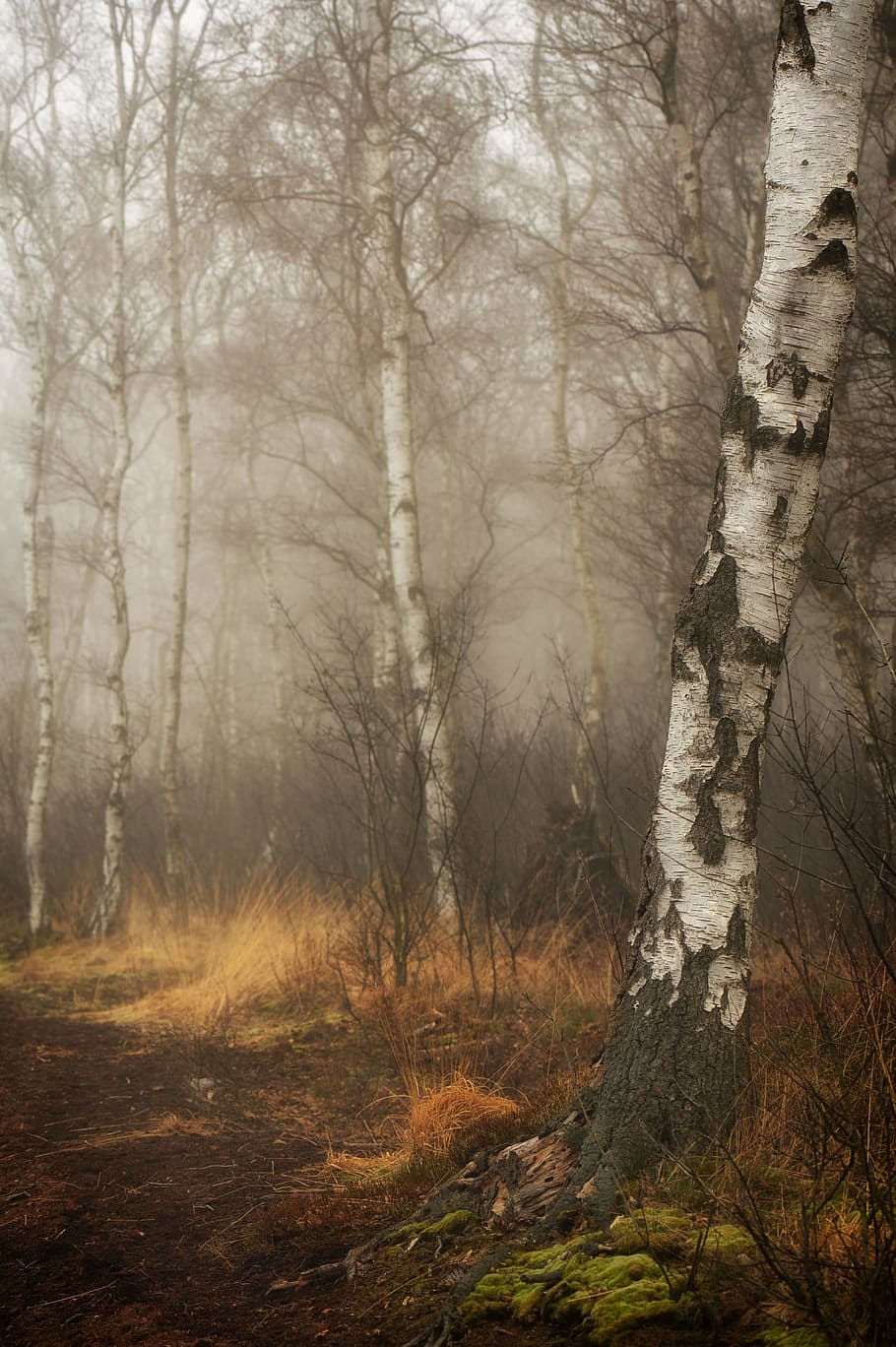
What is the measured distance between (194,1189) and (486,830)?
408cm

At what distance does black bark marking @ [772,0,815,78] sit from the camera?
2.73 meters

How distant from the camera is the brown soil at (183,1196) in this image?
7.41 feet

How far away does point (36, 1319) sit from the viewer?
7.56 feet

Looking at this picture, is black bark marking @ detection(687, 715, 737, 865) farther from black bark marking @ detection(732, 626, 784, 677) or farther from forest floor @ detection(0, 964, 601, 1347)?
forest floor @ detection(0, 964, 601, 1347)

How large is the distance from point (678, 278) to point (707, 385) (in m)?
5.80

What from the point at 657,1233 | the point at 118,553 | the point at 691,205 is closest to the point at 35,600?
the point at 118,553

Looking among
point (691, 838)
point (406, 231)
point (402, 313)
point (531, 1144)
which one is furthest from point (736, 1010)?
point (406, 231)

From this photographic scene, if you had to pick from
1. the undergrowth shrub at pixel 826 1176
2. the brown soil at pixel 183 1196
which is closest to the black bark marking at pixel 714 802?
the undergrowth shrub at pixel 826 1176

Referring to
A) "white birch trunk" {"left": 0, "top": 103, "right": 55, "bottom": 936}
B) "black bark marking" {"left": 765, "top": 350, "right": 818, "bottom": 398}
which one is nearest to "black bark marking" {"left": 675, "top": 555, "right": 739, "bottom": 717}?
"black bark marking" {"left": 765, "top": 350, "right": 818, "bottom": 398}

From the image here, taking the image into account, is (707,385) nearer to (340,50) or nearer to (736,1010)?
(340,50)

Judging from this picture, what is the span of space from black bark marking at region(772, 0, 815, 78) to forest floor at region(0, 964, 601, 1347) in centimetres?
341

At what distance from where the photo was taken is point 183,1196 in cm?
317

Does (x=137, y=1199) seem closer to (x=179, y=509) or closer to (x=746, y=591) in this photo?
(x=746, y=591)

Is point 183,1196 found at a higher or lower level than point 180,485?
lower
